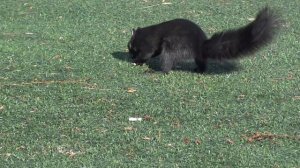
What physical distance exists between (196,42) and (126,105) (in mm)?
1770

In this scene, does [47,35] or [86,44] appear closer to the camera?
[86,44]

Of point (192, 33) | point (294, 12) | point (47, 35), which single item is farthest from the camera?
point (294, 12)

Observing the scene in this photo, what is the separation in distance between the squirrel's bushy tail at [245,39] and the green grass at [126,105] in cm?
A: 30

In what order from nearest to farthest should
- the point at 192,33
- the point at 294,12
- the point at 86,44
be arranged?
the point at 192,33
the point at 86,44
the point at 294,12

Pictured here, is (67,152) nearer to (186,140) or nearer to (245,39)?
(186,140)

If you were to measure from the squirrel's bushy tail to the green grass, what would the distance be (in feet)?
1.00

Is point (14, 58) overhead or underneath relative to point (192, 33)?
underneath

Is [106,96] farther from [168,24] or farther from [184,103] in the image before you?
[168,24]

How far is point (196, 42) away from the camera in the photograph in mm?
9125

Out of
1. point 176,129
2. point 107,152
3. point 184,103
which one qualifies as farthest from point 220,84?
point 107,152

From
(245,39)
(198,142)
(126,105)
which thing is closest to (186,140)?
(198,142)

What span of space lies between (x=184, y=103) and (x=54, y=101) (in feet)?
4.65

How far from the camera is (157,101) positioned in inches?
311

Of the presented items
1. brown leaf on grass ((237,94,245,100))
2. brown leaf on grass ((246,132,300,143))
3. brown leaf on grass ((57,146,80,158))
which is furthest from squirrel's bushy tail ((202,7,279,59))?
brown leaf on grass ((57,146,80,158))
